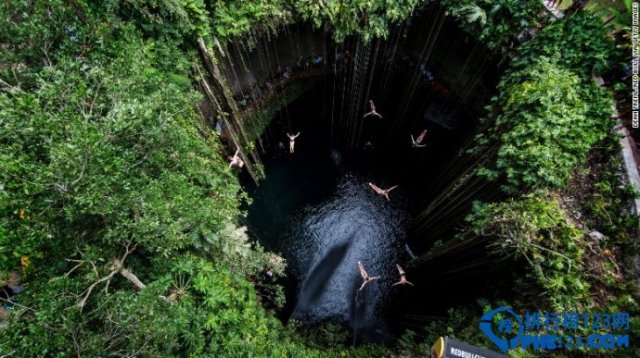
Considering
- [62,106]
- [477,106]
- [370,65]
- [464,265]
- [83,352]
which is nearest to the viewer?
[83,352]

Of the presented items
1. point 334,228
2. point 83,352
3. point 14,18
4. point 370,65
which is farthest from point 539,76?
point 14,18

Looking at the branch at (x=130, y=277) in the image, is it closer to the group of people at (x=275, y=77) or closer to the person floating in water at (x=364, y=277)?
Result: the person floating in water at (x=364, y=277)

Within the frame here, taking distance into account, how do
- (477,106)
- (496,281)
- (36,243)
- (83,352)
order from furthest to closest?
(477,106)
(496,281)
(36,243)
(83,352)

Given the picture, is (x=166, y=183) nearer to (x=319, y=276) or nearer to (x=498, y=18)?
(x=319, y=276)

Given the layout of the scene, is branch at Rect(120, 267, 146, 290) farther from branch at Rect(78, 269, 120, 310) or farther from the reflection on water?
the reflection on water

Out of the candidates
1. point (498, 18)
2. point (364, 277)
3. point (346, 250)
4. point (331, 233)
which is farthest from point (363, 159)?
point (498, 18)

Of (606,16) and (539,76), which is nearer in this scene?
(539,76)

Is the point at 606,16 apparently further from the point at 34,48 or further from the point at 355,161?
the point at 34,48

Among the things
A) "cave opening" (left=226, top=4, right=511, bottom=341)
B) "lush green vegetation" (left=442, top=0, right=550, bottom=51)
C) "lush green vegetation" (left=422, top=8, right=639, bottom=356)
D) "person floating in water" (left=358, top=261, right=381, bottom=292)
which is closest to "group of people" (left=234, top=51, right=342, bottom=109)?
"cave opening" (left=226, top=4, right=511, bottom=341)
